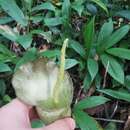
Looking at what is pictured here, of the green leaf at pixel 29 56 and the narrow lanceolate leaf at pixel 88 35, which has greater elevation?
the narrow lanceolate leaf at pixel 88 35

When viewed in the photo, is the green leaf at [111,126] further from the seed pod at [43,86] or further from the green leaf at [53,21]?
the seed pod at [43,86]

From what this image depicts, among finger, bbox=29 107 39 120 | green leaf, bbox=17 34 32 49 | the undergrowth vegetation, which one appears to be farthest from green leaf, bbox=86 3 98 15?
finger, bbox=29 107 39 120

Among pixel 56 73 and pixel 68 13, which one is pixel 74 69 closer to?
pixel 68 13

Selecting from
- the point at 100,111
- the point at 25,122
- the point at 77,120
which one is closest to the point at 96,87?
the point at 100,111

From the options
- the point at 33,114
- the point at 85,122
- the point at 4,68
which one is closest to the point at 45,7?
the point at 4,68

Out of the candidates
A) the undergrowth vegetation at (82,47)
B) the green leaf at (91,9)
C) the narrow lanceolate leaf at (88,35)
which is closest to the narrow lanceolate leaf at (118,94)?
the undergrowth vegetation at (82,47)

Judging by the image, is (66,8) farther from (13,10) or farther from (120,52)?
(120,52)

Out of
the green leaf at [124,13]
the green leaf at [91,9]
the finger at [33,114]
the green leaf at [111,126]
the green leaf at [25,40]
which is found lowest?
the green leaf at [111,126]
